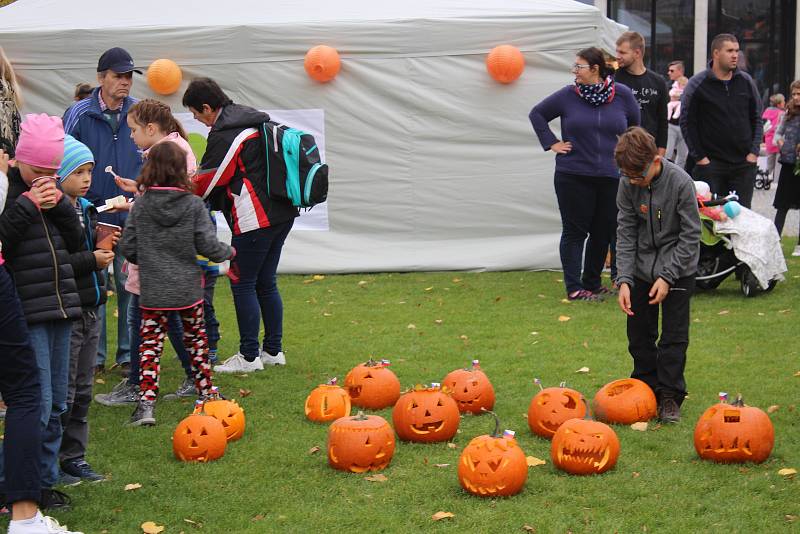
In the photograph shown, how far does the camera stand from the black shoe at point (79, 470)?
525 centimetres

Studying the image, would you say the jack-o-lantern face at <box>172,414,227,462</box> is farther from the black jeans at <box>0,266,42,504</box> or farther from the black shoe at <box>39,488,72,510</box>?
the black jeans at <box>0,266,42,504</box>

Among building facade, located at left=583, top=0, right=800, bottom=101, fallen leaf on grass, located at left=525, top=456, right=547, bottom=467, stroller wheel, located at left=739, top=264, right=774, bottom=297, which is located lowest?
building facade, located at left=583, top=0, right=800, bottom=101

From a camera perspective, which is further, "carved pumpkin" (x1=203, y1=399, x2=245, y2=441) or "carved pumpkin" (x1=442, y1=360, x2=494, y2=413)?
"carved pumpkin" (x1=442, y1=360, x2=494, y2=413)

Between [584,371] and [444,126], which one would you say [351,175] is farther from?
[584,371]

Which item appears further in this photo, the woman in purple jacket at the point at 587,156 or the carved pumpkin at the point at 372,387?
the woman in purple jacket at the point at 587,156

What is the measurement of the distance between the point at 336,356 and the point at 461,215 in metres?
4.26

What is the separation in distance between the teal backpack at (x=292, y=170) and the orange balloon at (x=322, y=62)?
4.39 metres

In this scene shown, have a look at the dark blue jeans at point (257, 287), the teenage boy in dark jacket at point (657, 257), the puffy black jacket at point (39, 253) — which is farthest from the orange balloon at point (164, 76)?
the puffy black jacket at point (39, 253)

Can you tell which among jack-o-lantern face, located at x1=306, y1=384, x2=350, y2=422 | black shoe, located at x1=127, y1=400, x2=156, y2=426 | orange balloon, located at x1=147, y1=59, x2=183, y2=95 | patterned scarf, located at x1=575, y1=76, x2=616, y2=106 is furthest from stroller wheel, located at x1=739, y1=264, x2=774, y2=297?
orange balloon, located at x1=147, y1=59, x2=183, y2=95

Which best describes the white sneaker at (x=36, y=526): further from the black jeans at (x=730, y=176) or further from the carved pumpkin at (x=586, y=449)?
the black jeans at (x=730, y=176)

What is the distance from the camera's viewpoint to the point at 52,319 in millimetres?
4570

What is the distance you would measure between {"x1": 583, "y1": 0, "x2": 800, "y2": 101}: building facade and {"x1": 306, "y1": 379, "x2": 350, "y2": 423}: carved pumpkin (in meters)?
28.0

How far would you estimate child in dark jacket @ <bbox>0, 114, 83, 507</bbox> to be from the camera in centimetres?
450

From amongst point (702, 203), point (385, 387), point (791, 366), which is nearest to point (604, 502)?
point (385, 387)
